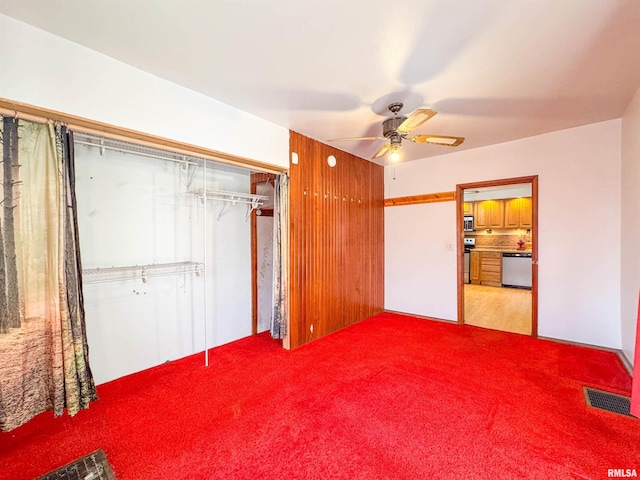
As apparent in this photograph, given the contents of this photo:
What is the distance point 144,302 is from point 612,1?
13.7 feet

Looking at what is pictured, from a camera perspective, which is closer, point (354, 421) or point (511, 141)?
point (354, 421)

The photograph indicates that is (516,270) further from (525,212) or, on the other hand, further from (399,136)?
(399,136)

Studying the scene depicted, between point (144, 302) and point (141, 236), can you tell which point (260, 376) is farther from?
point (141, 236)

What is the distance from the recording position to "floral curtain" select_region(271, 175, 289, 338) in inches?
130

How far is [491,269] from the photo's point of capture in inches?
283

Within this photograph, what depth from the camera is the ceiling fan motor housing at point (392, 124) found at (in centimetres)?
273

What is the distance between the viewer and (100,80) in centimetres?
199

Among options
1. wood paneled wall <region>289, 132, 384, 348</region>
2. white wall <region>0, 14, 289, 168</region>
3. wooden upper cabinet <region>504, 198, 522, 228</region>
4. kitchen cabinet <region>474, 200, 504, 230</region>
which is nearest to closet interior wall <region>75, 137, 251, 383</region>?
white wall <region>0, 14, 289, 168</region>

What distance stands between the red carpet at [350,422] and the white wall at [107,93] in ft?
7.17

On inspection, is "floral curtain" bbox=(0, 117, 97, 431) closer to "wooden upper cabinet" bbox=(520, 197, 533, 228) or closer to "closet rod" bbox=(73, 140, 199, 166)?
"closet rod" bbox=(73, 140, 199, 166)

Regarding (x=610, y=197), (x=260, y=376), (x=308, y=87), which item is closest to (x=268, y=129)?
(x=308, y=87)

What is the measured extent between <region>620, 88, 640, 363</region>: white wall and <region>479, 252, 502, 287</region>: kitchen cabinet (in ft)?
13.5

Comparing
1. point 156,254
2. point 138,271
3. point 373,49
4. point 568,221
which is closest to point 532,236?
point 568,221

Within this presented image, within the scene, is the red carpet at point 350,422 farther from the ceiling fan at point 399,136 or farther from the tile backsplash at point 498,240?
the tile backsplash at point 498,240
